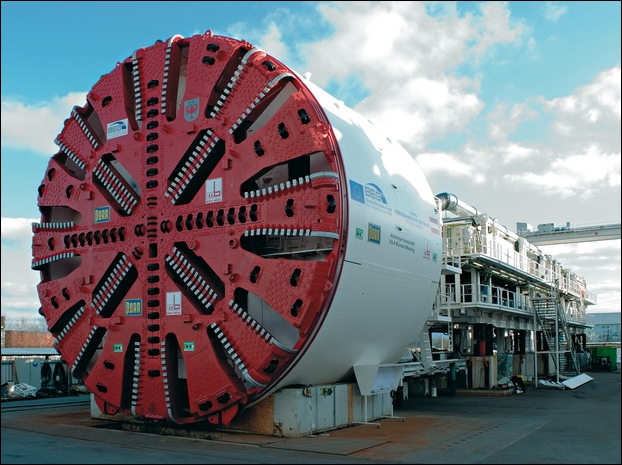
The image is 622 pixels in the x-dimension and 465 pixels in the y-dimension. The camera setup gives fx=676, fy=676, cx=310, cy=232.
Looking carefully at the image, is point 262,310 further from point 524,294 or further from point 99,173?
point 524,294

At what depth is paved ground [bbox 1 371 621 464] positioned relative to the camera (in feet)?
34.3

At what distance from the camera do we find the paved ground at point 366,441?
10445 mm

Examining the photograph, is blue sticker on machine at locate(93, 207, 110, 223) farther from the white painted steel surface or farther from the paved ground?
the white painted steel surface

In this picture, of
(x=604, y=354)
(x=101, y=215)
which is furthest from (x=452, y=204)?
(x=604, y=354)

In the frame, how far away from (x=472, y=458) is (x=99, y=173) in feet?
31.3

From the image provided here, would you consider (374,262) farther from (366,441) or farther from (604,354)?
(604,354)

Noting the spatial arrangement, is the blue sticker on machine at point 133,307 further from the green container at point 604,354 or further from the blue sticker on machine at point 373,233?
the green container at point 604,354

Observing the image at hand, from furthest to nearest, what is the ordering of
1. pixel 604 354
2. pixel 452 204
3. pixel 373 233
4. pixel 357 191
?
1. pixel 604 354
2. pixel 452 204
3. pixel 373 233
4. pixel 357 191

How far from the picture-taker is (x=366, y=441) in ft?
39.6

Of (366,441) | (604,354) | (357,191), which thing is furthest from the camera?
(604,354)

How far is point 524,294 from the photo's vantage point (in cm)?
3331

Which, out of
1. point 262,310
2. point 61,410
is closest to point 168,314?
point 262,310

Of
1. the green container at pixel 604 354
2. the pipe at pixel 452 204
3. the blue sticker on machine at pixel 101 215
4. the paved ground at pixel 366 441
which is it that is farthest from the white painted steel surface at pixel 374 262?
the green container at pixel 604 354

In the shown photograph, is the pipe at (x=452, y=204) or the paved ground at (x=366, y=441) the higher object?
the pipe at (x=452, y=204)
